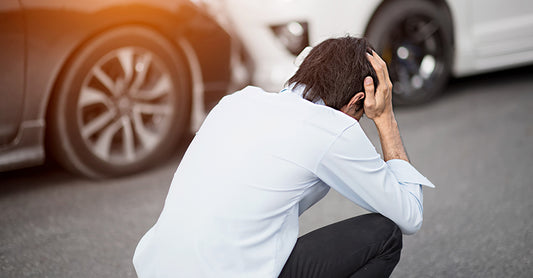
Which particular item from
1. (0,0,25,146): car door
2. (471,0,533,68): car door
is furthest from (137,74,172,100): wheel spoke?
(471,0,533,68): car door

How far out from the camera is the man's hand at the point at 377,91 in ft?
6.91

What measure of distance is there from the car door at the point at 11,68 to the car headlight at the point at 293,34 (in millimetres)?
1860

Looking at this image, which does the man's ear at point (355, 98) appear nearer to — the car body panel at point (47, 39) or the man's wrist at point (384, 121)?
the man's wrist at point (384, 121)

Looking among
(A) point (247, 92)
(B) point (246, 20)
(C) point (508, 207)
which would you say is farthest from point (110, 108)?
(C) point (508, 207)

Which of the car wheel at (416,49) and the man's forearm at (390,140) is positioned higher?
the man's forearm at (390,140)

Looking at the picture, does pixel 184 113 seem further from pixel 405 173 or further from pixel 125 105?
pixel 405 173

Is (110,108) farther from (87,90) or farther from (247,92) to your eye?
(247,92)

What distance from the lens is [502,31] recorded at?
17.7ft

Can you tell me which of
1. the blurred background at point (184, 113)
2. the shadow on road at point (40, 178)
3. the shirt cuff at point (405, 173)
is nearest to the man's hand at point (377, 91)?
the shirt cuff at point (405, 173)

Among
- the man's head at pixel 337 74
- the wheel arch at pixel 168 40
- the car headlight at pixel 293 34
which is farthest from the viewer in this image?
the car headlight at pixel 293 34

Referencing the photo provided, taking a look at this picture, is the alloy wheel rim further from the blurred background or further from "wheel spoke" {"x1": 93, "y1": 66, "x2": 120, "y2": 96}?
"wheel spoke" {"x1": 93, "y1": 66, "x2": 120, "y2": 96}

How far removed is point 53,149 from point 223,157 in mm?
2206

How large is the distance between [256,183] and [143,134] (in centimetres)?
232

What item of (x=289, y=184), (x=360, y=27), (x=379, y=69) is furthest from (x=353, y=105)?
(x=360, y=27)
